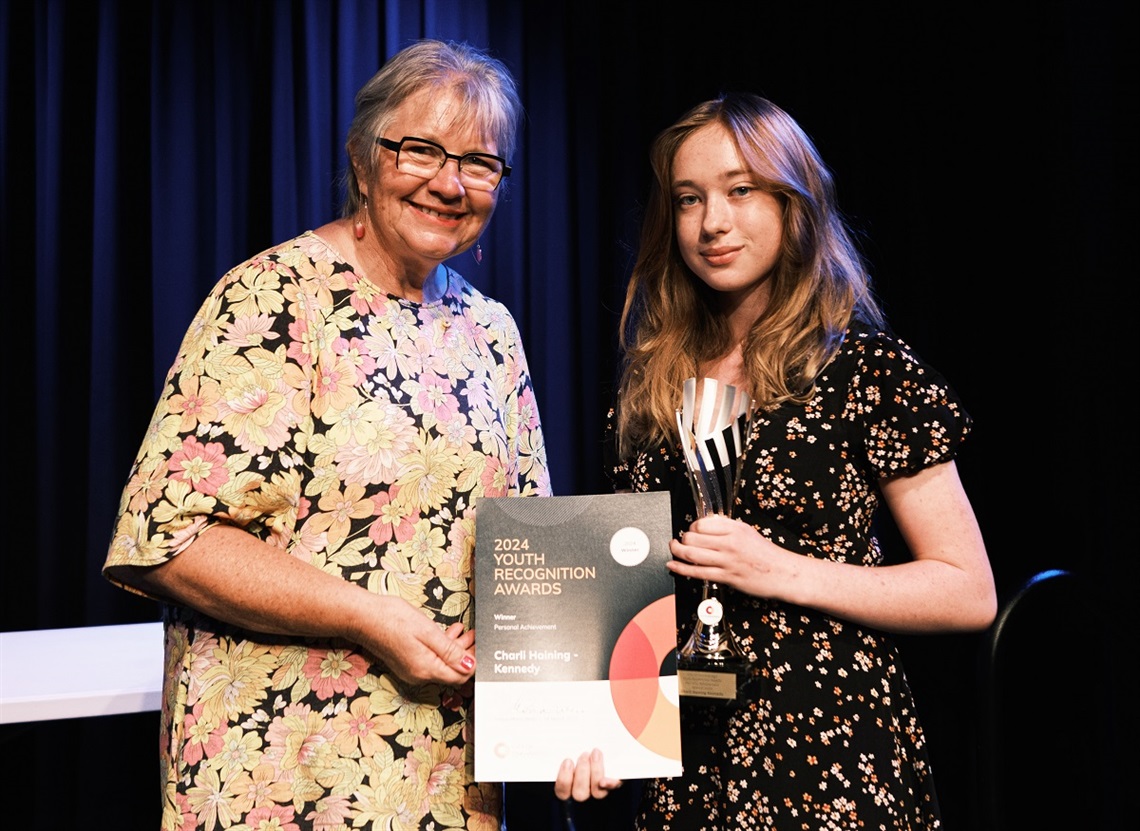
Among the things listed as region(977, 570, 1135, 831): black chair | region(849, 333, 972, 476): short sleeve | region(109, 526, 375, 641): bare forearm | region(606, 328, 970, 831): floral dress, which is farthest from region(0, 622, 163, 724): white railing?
region(977, 570, 1135, 831): black chair

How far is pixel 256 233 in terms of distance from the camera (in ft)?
10.0

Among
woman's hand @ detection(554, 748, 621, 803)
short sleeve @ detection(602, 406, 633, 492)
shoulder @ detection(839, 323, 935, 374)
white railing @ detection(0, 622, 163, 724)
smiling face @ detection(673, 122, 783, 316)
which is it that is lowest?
woman's hand @ detection(554, 748, 621, 803)

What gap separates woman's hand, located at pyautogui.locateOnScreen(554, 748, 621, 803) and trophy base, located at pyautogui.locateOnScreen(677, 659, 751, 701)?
15 centimetres

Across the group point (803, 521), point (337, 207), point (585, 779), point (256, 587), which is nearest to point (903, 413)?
point (803, 521)

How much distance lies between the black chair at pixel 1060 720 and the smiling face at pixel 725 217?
1514mm

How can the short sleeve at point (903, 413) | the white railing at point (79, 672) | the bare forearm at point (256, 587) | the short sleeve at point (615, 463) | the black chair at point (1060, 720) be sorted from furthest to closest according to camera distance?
the black chair at point (1060, 720) → the white railing at point (79, 672) → the short sleeve at point (615, 463) → the short sleeve at point (903, 413) → the bare forearm at point (256, 587)

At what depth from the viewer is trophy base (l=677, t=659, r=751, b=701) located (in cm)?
131

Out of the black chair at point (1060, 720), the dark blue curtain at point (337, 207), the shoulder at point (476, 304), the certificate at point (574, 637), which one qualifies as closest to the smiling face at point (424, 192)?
the shoulder at point (476, 304)

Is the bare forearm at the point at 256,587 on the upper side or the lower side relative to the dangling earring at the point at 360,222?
lower

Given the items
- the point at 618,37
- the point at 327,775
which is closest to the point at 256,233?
the point at 618,37

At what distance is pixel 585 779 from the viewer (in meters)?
1.30

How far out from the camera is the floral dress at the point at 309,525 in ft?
4.22

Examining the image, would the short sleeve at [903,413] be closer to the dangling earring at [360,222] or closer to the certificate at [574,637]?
the certificate at [574,637]

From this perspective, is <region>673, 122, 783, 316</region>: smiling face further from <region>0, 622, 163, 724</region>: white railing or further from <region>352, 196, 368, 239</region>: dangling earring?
<region>0, 622, 163, 724</region>: white railing
